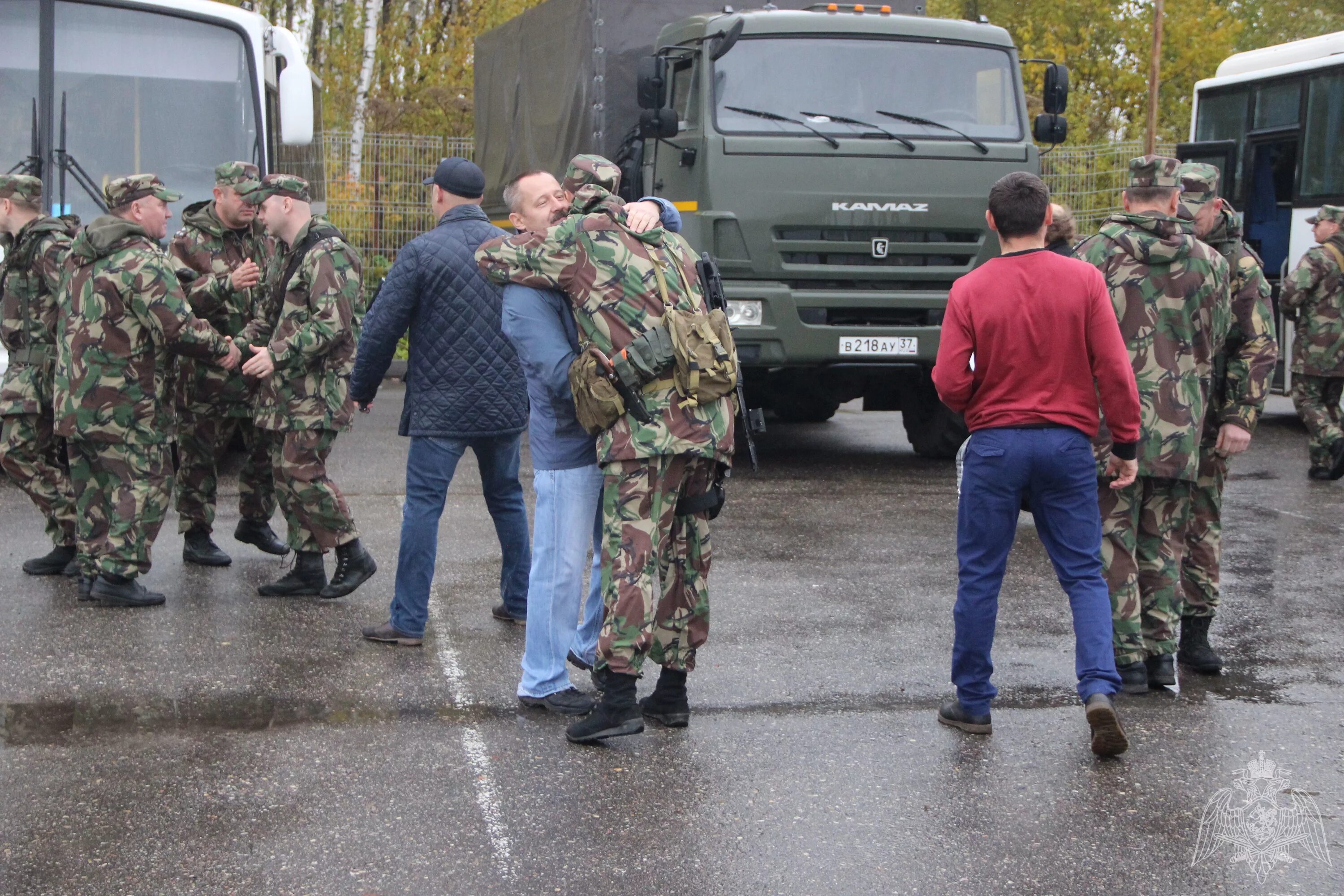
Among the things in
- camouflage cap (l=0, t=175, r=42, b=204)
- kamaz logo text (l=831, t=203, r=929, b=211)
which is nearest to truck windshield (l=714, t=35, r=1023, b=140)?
kamaz logo text (l=831, t=203, r=929, b=211)

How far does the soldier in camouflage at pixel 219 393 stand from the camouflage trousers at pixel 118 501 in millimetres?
504

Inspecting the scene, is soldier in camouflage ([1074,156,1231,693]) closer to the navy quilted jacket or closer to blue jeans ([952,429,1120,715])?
blue jeans ([952,429,1120,715])

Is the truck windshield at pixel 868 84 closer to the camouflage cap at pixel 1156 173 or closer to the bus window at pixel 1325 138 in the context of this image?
the bus window at pixel 1325 138

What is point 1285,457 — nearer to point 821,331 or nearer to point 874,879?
point 821,331

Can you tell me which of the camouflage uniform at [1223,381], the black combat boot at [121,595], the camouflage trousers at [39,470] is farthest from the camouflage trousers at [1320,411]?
the camouflage trousers at [39,470]

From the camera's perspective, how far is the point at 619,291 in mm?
4629

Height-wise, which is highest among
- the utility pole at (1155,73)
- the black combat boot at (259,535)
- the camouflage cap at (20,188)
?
the utility pole at (1155,73)

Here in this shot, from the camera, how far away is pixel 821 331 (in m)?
9.76

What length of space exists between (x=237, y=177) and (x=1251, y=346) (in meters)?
4.38

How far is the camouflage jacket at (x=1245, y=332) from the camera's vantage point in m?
5.49

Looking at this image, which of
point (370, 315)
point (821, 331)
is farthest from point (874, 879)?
point (821, 331)

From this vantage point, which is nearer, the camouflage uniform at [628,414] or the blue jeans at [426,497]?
the camouflage uniform at [628,414]

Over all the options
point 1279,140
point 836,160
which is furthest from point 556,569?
point 1279,140

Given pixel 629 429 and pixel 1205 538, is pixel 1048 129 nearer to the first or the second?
pixel 1205 538
